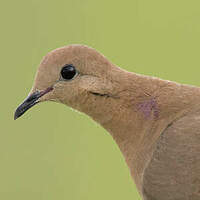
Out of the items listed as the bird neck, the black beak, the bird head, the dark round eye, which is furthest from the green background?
the black beak

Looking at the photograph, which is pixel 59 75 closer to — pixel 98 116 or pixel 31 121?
pixel 98 116

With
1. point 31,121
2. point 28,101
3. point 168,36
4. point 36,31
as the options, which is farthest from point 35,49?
point 28,101

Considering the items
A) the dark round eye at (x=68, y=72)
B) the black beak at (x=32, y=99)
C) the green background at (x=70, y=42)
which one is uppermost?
the dark round eye at (x=68, y=72)

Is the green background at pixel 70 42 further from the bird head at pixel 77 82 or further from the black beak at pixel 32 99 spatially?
the black beak at pixel 32 99

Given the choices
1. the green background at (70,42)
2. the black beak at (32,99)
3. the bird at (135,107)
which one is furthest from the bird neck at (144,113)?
the green background at (70,42)

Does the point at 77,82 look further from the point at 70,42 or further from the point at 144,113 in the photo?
the point at 70,42

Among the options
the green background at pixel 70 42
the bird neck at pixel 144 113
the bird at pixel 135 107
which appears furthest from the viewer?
the green background at pixel 70 42

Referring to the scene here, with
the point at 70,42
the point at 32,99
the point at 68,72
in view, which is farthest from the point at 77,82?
the point at 70,42
